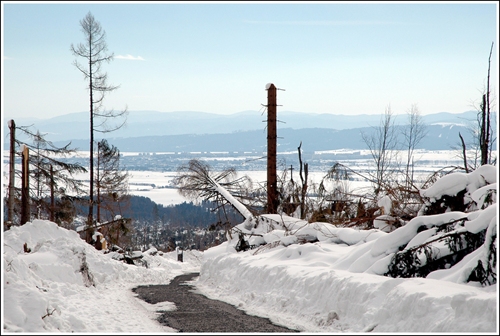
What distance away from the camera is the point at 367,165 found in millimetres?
28750

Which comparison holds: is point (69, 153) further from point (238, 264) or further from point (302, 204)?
point (238, 264)

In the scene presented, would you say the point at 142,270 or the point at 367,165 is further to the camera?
the point at 367,165

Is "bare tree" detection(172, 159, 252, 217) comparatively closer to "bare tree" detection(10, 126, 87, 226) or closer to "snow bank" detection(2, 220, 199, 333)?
"snow bank" detection(2, 220, 199, 333)

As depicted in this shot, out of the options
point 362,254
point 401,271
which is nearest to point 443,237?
point 401,271

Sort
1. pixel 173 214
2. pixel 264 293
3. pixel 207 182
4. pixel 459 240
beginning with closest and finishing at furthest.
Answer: pixel 459 240, pixel 264 293, pixel 207 182, pixel 173 214

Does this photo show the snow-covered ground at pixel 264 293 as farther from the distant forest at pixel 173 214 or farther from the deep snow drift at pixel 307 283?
the distant forest at pixel 173 214

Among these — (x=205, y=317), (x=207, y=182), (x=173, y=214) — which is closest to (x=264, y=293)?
(x=205, y=317)

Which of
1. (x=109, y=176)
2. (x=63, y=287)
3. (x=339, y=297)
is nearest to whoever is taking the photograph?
(x=339, y=297)

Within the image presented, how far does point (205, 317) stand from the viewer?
8648 mm

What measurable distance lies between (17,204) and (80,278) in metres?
12.2

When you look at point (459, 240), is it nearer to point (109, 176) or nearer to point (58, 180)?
point (58, 180)

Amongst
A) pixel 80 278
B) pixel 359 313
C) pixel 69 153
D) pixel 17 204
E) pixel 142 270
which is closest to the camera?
pixel 359 313

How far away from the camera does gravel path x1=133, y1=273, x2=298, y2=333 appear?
772cm

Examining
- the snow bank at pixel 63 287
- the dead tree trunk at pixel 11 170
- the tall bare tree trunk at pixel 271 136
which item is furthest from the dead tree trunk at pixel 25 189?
the tall bare tree trunk at pixel 271 136
